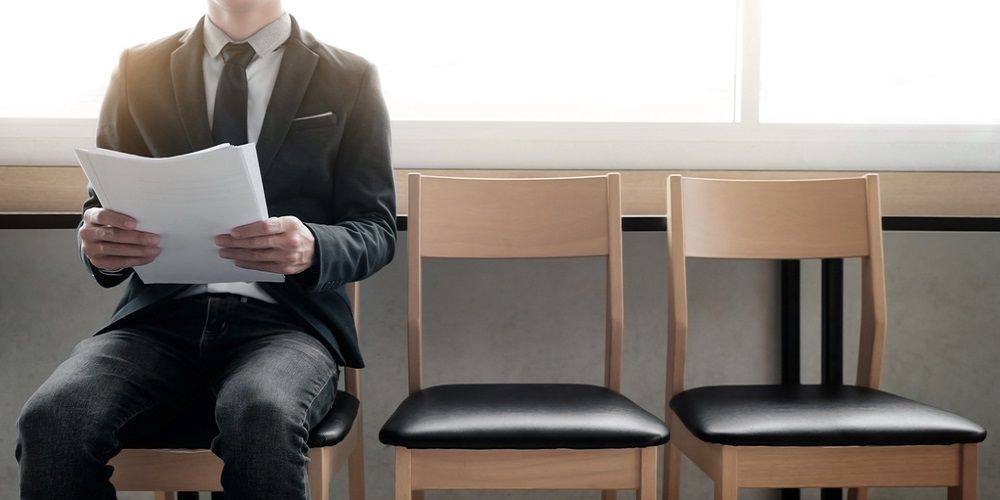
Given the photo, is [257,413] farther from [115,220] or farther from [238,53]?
[238,53]

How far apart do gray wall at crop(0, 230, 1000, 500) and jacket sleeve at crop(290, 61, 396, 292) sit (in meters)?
0.58

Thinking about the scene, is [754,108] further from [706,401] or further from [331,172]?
[331,172]

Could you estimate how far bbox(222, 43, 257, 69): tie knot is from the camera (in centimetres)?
134

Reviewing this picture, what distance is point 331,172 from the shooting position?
1364mm

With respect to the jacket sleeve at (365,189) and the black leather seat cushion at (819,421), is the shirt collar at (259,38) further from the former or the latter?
the black leather seat cushion at (819,421)

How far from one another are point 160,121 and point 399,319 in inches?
32.2

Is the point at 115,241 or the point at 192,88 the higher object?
the point at 192,88

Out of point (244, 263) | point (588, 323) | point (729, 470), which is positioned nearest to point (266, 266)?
point (244, 263)

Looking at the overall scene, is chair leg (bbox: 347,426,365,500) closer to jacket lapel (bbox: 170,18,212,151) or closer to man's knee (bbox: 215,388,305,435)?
man's knee (bbox: 215,388,305,435)

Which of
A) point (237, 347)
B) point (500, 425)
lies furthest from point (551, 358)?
point (237, 347)

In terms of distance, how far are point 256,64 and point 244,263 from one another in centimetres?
47

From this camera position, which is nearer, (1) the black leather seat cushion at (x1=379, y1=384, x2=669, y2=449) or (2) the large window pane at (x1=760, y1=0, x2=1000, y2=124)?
(1) the black leather seat cushion at (x1=379, y1=384, x2=669, y2=449)

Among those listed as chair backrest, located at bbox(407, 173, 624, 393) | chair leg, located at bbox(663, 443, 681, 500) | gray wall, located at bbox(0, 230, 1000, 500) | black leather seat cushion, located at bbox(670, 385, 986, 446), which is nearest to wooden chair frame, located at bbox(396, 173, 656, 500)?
chair backrest, located at bbox(407, 173, 624, 393)

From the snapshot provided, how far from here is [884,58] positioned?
201 centimetres
